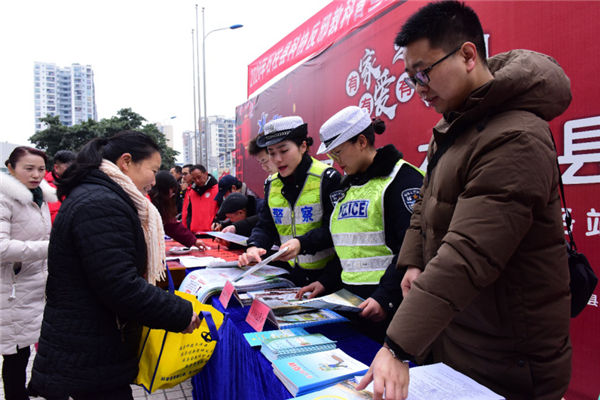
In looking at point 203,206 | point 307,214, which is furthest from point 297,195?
point 203,206

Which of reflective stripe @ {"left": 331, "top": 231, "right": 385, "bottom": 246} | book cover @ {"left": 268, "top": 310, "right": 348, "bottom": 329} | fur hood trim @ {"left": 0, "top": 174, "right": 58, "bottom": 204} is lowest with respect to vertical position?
book cover @ {"left": 268, "top": 310, "right": 348, "bottom": 329}

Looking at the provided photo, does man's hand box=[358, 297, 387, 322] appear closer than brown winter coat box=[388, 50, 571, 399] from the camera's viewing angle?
No

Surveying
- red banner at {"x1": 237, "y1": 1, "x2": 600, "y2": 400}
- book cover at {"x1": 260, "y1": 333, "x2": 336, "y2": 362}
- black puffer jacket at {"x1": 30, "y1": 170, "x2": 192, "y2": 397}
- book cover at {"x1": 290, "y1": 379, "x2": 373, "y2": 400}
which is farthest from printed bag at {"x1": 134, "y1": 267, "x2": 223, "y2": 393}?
red banner at {"x1": 237, "y1": 1, "x2": 600, "y2": 400}

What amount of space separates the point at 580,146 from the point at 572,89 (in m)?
0.29

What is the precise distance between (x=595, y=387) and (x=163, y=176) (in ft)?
11.0

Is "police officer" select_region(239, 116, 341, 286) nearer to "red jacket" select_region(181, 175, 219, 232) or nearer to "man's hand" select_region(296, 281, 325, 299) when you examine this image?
"man's hand" select_region(296, 281, 325, 299)

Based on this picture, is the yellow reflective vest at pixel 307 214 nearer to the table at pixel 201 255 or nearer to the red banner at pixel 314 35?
the table at pixel 201 255

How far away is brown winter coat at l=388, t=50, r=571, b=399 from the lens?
74 centimetres

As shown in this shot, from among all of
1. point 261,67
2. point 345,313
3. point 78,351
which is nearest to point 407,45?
point 345,313

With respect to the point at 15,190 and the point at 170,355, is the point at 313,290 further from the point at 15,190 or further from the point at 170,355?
the point at 15,190

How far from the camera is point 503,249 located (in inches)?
29.3

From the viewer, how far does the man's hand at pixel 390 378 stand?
73cm

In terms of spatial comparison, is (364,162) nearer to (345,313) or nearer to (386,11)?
(345,313)

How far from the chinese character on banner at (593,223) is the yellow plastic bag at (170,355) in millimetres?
1838
